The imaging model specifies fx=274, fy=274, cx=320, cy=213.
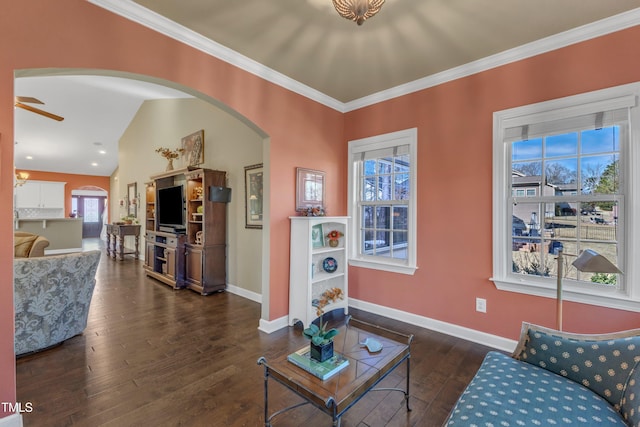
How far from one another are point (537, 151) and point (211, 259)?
447 centimetres

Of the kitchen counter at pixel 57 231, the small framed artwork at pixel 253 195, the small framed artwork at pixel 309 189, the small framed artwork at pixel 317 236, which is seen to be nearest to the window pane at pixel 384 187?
the small framed artwork at pixel 309 189

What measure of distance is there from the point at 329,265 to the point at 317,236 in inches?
15.4

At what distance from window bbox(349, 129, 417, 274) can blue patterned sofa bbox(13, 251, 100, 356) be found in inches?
121

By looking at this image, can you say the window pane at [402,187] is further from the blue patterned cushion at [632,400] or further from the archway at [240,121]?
the blue patterned cushion at [632,400]

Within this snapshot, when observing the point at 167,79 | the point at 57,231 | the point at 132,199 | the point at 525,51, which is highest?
the point at 525,51

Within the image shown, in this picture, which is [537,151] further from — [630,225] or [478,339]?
[478,339]

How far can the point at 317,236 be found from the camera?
339 centimetres

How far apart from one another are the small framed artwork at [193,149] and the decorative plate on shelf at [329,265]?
329cm

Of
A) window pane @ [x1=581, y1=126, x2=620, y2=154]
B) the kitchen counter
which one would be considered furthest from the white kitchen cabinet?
window pane @ [x1=581, y1=126, x2=620, y2=154]

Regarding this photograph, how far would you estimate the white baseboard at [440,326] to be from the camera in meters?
2.67

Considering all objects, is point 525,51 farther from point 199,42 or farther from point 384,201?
point 199,42

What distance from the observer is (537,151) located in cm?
259

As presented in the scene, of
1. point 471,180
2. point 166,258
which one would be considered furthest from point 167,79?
Result: point 166,258

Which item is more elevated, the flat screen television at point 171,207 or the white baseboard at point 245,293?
the flat screen television at point 171,207
